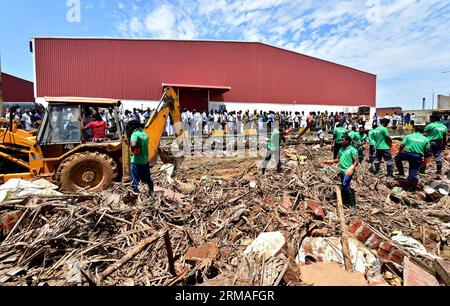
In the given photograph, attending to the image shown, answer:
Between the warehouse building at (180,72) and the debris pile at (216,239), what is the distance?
15.1m

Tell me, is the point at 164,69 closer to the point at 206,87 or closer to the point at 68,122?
the point at 206,87

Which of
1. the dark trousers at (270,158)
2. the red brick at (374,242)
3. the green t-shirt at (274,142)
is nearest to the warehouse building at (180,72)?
the green t-shirt at (274,142)

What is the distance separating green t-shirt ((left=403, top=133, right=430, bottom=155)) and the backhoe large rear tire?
7.12 meters

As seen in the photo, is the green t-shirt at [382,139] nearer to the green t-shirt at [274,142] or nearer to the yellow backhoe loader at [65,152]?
the green t-shirt at [274,142]

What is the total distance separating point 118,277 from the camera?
9.66ft

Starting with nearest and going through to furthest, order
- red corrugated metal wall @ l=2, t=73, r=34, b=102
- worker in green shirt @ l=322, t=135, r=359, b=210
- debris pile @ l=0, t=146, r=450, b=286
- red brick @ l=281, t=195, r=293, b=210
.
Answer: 1. debris pile @ l=0, t=146, r=450, b=286
2. red brick @ l=281, t=195, r=293, b=210
3. worker in green shirt @ l=322, t=135, r=359, b=210
4. red corrugated metal wall @ l=2, t=73, r=34, b=102

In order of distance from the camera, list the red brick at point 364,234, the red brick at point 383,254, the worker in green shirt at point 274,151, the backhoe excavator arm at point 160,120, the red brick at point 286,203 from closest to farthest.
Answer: the red brick at point 383,254
the red brick at point 364,234
the red brick at point 286,203
the backhoe excavator arm at point 160,120
the worker in green shirt at point 274,151

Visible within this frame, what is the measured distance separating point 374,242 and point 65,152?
620 cm

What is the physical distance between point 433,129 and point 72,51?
20.3 m

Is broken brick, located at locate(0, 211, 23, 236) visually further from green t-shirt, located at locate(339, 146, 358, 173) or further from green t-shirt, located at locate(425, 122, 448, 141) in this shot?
green t-shirt, located at locate(425, 122, 448, 141)

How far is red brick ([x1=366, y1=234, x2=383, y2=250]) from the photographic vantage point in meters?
3.56

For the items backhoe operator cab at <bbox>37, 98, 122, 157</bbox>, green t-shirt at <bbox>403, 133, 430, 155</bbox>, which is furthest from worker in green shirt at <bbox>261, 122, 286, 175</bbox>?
backhoe operator cab at <bbox>37, 98, 122, 157</bbox>

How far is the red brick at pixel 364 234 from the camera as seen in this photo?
3.67m

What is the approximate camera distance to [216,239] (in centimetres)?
388
